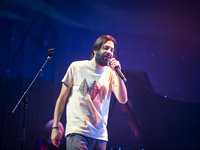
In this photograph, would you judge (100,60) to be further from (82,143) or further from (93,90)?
(82,143)

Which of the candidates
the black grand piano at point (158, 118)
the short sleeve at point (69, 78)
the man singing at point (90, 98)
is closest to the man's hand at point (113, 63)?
the man singing at point (90, 98)

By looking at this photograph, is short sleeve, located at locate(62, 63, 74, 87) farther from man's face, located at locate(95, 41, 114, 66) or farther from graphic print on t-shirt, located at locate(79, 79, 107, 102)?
man's face, located at locate(95, 41, 114, 66)

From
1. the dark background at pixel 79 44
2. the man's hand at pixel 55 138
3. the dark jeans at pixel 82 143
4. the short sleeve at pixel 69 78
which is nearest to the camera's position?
the dark jeans at pixel 82 143

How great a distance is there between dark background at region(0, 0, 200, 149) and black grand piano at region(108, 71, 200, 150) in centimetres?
161

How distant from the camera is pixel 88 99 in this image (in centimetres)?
166

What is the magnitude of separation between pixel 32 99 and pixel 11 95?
376mm

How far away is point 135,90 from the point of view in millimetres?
2771

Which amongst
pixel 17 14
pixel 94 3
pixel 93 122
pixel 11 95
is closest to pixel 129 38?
pixel 94 3

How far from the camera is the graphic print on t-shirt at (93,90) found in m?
1.69

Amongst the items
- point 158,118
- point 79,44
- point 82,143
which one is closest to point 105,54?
point 82,143

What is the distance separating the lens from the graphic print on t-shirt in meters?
1.69

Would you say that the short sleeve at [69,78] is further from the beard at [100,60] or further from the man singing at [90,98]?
the beard at [100,60]

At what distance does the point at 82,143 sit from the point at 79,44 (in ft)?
9.39

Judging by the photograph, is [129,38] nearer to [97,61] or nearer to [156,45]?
[156,45]
